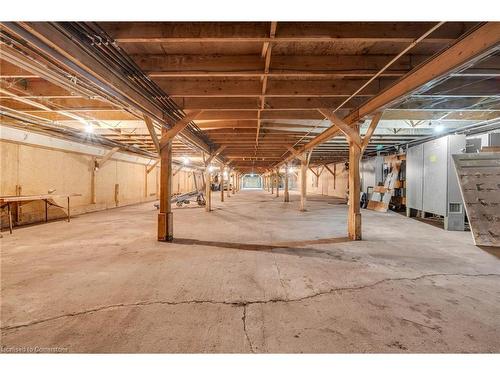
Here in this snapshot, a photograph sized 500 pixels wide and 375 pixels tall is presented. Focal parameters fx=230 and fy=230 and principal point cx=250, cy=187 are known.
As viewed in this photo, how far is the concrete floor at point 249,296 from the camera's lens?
1.76 metres

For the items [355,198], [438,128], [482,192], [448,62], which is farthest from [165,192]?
[438,128]

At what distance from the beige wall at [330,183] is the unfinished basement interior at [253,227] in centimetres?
916

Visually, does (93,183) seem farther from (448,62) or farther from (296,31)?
(448,62)

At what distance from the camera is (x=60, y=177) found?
24.1 feet

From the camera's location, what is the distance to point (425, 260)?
358cm

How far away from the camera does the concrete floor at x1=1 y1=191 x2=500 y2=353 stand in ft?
5.76

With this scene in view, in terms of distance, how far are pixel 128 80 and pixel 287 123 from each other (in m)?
4.07

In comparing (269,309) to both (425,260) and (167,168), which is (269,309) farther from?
(167,168)

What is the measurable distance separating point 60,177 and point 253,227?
644 centimetres

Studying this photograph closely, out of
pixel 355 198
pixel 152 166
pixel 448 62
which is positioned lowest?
pixel 355 198

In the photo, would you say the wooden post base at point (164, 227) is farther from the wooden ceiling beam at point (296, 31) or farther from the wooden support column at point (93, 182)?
the wooden support column at point (93, 182)

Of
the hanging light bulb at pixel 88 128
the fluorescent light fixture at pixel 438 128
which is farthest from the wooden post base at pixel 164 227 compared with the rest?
the fluorescent light fixture at pixel 438 128

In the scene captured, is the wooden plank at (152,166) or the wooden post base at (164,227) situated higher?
the wooden plank at (152,166)
